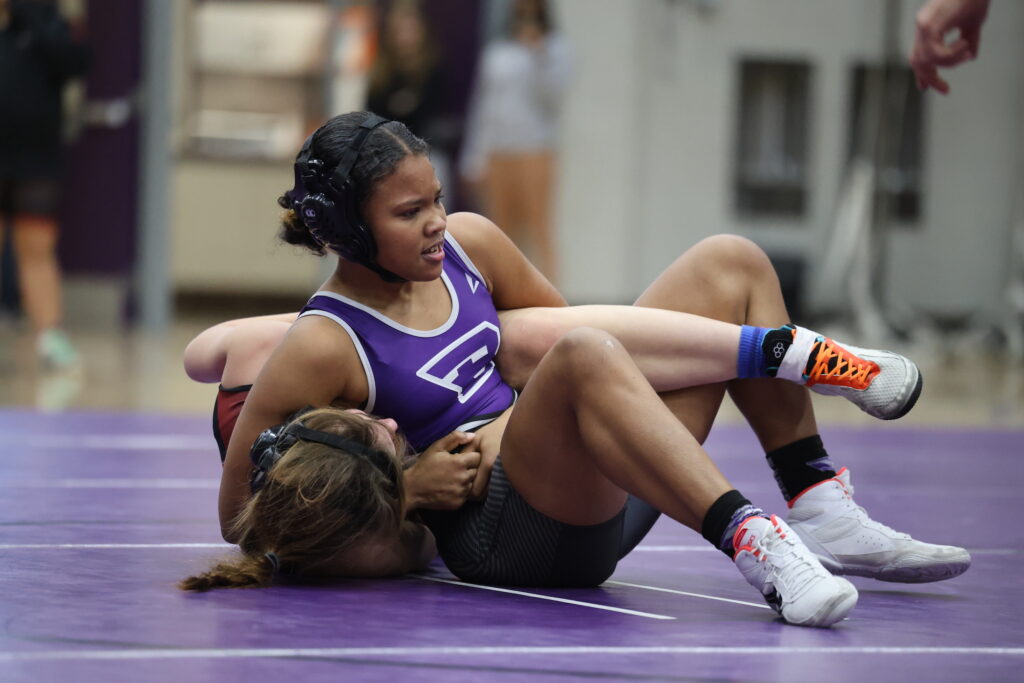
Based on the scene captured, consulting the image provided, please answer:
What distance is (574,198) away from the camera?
9.91 metres

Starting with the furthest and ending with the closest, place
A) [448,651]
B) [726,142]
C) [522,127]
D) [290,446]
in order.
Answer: [726,142] → [522,127] → [290,446] → [448,651]

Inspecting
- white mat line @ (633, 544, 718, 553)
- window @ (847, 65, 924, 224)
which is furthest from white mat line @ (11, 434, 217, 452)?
window @ (847, 65, 924, 224)

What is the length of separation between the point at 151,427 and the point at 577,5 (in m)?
5.69

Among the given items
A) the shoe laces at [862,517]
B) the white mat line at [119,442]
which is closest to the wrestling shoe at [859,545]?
the shoe laces at [862,517]

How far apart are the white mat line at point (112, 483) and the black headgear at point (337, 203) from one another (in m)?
1.48

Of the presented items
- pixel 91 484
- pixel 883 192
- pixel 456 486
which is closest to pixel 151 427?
pixel 91 484

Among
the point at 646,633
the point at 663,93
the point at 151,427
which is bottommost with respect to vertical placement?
the point at 151,427

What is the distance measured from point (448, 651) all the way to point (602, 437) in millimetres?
451

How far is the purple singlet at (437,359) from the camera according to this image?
102 inches

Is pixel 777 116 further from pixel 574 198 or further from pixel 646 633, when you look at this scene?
pixel 646 633

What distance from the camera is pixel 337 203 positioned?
99.8 inches

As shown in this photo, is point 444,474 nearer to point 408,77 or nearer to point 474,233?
point 474,233

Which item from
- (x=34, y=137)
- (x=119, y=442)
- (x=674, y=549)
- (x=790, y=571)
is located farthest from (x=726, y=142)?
A: (x=790, y=571)

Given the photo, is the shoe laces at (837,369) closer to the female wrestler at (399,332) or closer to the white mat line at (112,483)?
the female wrestler at (399,332)
